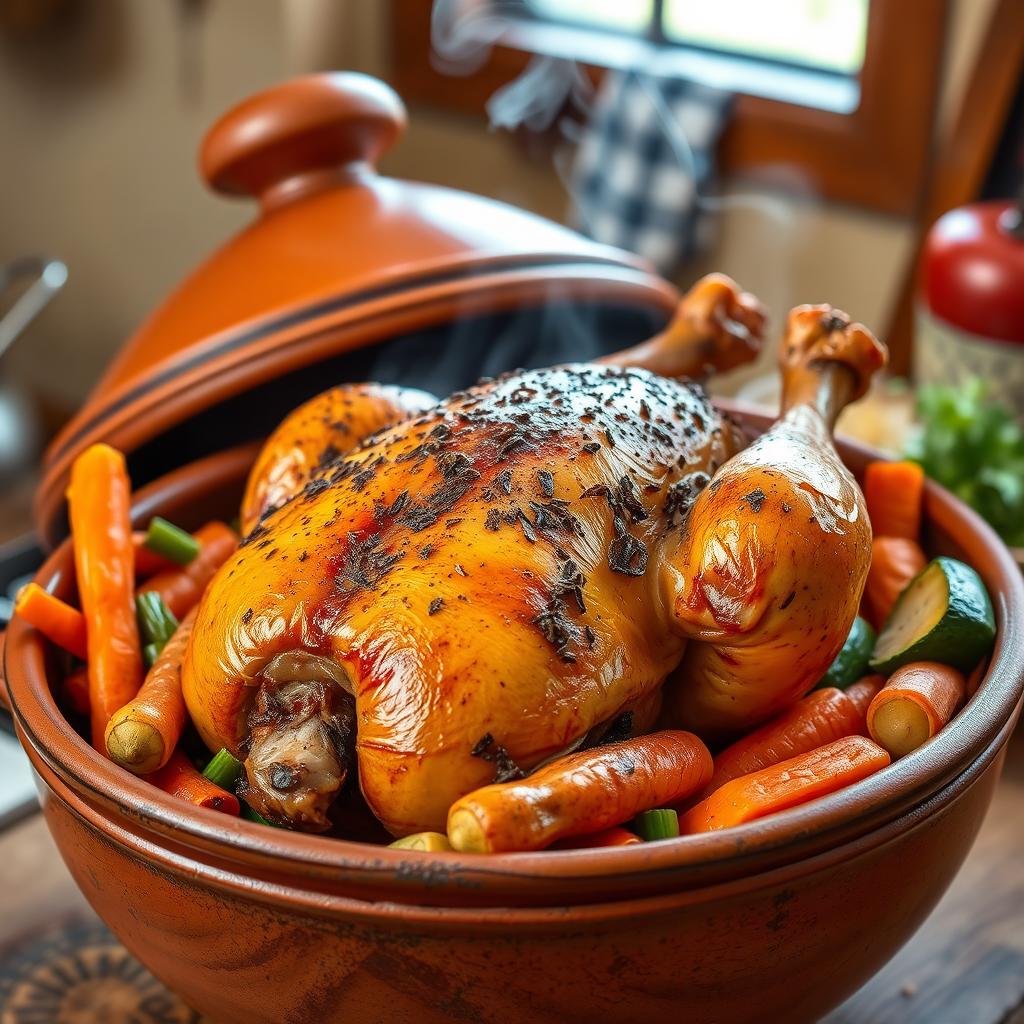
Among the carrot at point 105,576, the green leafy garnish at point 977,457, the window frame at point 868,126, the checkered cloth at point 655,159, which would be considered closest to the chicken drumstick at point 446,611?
the carrot at point 105,576

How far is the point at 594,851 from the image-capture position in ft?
2.17

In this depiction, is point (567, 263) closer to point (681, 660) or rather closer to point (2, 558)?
point (681, 660)

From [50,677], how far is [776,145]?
7.15 feet

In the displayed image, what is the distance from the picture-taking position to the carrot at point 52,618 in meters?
0.96

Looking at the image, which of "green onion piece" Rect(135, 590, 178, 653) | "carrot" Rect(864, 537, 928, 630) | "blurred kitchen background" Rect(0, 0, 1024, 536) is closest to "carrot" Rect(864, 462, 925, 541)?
"carrot" Rect(864, 537, 928, 630)

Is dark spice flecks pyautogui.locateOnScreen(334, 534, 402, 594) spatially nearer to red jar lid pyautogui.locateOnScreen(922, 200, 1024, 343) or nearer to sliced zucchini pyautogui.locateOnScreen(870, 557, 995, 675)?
sliced zucchini pyautogui.locateOnScreen(870, 557, 995, 675)

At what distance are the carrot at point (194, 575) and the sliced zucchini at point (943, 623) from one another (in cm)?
55

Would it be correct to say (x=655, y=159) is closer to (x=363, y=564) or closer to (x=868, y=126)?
(x=868, y=126)

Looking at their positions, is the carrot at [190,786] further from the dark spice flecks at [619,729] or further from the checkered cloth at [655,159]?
the checkered cloth at [655,159]

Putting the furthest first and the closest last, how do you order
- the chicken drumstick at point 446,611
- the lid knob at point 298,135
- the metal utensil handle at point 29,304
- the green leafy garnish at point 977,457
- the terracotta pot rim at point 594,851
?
the metal utensil handle at point 29,304 → the green leafy garnish at point 977,457 → the lid knob at point 298,135 → the chicken drumstick at point 446,611 → the terracotta pot rim at point 594,851

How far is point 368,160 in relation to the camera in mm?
1393

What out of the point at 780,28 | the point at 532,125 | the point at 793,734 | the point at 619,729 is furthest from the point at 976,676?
the point at 532,125

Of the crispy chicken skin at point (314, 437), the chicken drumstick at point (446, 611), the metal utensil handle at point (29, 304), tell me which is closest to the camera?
the chicken drumstick at point (446, 611)

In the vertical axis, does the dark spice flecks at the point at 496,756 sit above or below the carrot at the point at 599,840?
above
